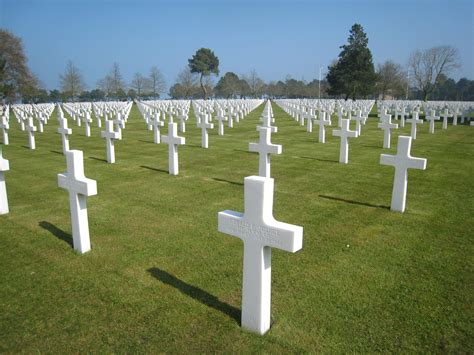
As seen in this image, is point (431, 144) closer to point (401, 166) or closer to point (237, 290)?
point (401, 166)

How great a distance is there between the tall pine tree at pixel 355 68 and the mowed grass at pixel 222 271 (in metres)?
55.7

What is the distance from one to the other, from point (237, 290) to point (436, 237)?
2.78 meters

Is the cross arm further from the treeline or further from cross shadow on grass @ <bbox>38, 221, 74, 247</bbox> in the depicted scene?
the treeline

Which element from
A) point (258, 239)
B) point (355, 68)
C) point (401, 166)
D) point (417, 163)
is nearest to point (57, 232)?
point (258, 239)

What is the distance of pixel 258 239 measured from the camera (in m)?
2.71

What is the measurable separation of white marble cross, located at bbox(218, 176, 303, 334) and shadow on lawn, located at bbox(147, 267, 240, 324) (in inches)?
10.1

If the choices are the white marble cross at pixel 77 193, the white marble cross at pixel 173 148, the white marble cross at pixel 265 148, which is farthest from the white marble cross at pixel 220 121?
the white marble cross at pixel 77 193

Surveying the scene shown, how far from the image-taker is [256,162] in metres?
10.1

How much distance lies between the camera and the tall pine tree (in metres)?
59.4

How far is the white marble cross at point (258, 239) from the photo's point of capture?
8.51 ft

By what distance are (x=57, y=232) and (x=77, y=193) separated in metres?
1.11

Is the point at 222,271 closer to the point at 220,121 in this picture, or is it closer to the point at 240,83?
the point at 220,121

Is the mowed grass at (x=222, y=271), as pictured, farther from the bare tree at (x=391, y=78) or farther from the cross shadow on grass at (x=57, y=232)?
the bare tree at (x=391, y=78)

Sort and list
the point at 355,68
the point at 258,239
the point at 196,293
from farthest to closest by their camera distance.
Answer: the point at 355,68 < the point at 196,293 < the point at 258,239
